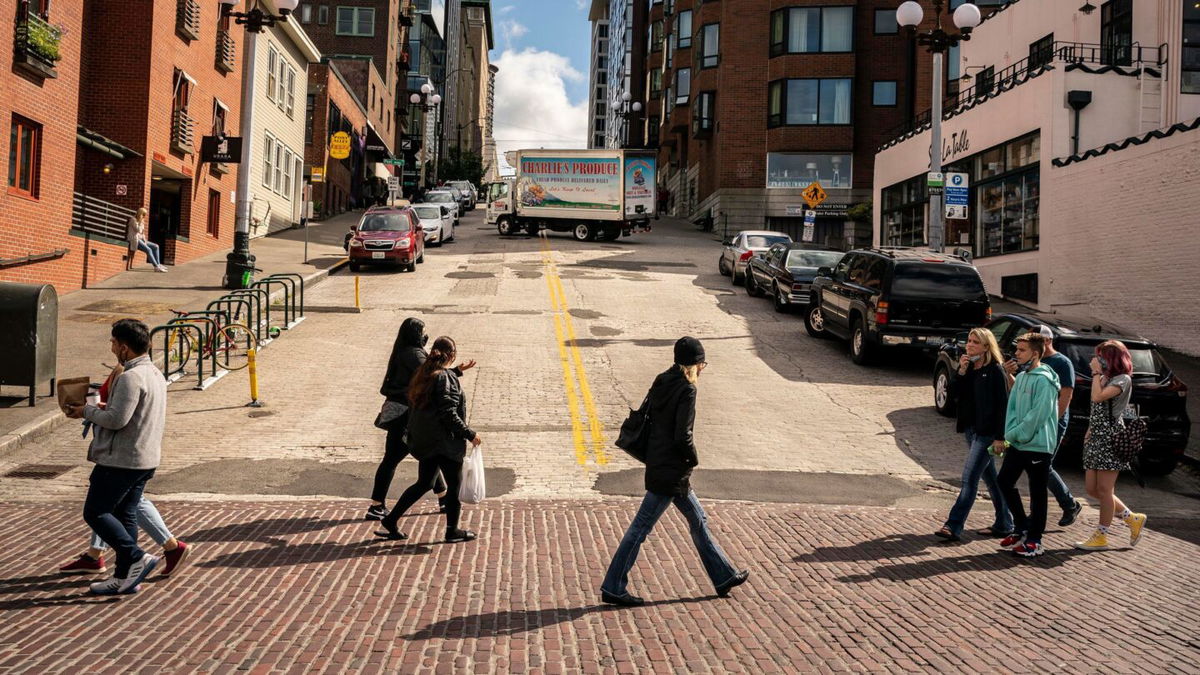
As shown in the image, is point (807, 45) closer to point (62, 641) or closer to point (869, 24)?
point (869, 24)

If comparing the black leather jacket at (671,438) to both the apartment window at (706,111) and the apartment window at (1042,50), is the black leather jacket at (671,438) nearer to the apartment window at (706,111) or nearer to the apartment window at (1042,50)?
the apartment window at (1042,50)

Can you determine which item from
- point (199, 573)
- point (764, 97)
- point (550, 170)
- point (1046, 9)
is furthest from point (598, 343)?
point (764, 97)

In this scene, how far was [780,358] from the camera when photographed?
702 inches

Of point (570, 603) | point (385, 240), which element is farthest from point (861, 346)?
point (385, 240)

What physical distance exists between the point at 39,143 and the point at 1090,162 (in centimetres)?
2153

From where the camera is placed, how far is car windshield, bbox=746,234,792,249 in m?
28.8

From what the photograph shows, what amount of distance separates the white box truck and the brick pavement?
31.9 m

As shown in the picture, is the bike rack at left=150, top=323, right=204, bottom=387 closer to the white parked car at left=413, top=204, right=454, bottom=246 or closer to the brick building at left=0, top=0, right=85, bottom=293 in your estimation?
the brick building at left=0, top=0, right=85, bottom=293

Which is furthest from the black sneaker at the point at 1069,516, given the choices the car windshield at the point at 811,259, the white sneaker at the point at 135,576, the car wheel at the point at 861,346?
the car windshield at the point at 811,259

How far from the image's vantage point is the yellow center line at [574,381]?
1158cm

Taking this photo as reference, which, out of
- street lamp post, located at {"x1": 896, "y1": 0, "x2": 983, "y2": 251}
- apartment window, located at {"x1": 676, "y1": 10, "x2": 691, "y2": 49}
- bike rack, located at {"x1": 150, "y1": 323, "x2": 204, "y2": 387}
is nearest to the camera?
bike rack, located at {"x1": 150, "y1": 323, "x2": 204, "y2": 387}

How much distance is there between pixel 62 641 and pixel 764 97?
48062 mm

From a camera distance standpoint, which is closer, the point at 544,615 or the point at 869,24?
the point at 544,615

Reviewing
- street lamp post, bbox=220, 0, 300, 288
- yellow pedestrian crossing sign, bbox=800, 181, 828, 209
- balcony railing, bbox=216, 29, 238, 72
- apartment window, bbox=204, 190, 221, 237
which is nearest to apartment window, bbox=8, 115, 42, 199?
street lamp post, bbox=220, 0, 300, 288
